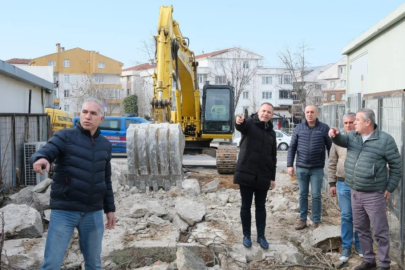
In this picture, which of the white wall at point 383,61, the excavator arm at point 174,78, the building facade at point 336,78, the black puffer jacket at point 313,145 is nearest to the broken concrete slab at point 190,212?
the black puffer jacket at point 313,145

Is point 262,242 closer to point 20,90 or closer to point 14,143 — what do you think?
point 14,143

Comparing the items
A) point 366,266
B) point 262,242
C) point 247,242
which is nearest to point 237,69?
point 262,242

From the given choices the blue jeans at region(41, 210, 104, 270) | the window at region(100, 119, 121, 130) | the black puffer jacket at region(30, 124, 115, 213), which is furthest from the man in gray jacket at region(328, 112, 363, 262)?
the window at region(100, 119, 121, 130)

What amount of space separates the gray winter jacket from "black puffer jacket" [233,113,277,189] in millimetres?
1090

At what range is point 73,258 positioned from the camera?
216 inches

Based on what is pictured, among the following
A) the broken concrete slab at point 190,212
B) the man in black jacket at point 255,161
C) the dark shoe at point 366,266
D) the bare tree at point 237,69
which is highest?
the bare tree at point 237,69

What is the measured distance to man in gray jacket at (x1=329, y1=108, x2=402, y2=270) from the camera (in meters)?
4.91

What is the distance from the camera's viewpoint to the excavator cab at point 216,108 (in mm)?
14594

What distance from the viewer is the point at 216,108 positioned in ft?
48.0

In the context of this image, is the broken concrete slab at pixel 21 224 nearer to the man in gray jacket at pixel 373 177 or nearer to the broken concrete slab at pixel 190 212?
the broken concrete slab at pixel 190 212

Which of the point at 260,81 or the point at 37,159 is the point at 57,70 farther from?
the point at 37,159

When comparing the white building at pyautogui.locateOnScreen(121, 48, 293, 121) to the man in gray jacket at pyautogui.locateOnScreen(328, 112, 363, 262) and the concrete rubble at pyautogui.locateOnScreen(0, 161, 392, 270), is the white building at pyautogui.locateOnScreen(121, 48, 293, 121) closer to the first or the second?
the concrete rubble at pyautogui.locateOnScreen(0, 161, 392, 270)

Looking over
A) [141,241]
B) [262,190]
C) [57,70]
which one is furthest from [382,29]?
[57,70]

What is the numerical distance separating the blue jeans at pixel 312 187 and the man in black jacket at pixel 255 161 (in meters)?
1.15
